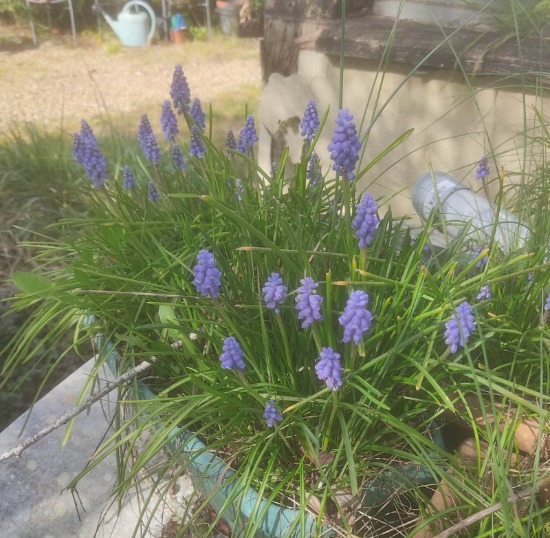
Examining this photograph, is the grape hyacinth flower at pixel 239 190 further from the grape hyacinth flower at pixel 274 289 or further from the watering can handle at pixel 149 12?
the watering can handle at pixel 149 12

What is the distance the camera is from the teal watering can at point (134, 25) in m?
5.82

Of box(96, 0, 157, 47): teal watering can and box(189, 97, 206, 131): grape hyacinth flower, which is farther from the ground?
box(189, 97, 206, 131): grape hyacinth flower

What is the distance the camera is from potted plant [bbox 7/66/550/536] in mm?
886

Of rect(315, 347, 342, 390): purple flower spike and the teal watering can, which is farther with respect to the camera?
the teal watering can

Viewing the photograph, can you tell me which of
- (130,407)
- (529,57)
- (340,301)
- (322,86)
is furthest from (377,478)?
(322,86)

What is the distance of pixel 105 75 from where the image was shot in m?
5.21

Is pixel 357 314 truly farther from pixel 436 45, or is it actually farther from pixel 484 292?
pixel 436 45

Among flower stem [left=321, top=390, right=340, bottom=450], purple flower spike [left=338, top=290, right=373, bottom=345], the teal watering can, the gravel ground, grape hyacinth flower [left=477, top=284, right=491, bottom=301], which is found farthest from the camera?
the teal watering can

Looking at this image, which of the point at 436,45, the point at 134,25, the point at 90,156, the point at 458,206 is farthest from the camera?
the point at 134,25

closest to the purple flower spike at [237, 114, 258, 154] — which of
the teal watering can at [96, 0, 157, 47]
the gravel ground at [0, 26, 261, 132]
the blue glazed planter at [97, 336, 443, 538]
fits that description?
the blue glazed planter at [97, 336, 443, 538]

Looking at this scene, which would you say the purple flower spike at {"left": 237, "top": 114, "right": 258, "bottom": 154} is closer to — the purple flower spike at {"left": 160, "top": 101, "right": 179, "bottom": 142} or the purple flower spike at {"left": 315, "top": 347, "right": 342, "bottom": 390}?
the purple flower spike at {"left": 160, "top": 101, "right": 179, "bottom": 142}

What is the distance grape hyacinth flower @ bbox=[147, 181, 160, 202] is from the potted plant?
2.4 inches

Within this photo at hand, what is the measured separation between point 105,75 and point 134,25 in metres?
0.92

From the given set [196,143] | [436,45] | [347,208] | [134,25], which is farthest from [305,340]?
[134,25]
